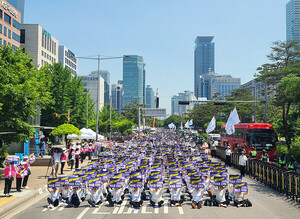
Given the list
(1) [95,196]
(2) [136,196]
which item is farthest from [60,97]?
(2) [136,196]

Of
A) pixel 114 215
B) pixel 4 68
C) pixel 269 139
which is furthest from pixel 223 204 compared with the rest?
pixel 269 139

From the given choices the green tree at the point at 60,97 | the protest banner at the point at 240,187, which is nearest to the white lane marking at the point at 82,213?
the protest banner at the point at 240,187

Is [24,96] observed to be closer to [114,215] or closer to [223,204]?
[114,215]

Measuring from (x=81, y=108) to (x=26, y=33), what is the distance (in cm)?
4333

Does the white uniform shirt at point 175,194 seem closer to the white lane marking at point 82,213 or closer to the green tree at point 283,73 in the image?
the white lane marking at point 82,213

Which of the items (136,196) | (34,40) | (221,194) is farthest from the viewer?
(34,40)

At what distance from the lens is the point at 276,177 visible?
50.4 feet

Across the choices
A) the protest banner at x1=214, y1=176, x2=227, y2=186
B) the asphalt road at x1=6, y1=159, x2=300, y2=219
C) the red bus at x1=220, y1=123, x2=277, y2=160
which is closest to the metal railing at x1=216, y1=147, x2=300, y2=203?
the asphalt road at x1=6, y1=159, x2=300, y2=219

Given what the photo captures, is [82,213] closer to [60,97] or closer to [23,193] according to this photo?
[23,193]

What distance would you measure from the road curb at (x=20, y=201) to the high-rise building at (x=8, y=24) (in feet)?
165

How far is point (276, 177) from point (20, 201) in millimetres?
11506

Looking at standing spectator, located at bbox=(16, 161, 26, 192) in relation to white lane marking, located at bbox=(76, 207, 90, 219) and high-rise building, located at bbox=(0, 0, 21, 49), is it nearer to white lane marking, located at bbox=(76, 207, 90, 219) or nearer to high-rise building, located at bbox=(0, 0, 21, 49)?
white lane marking, located at bbox=(76, 207, 90, 219)

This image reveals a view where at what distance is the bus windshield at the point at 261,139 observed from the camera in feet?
89.8

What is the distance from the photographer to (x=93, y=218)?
10562 mm
